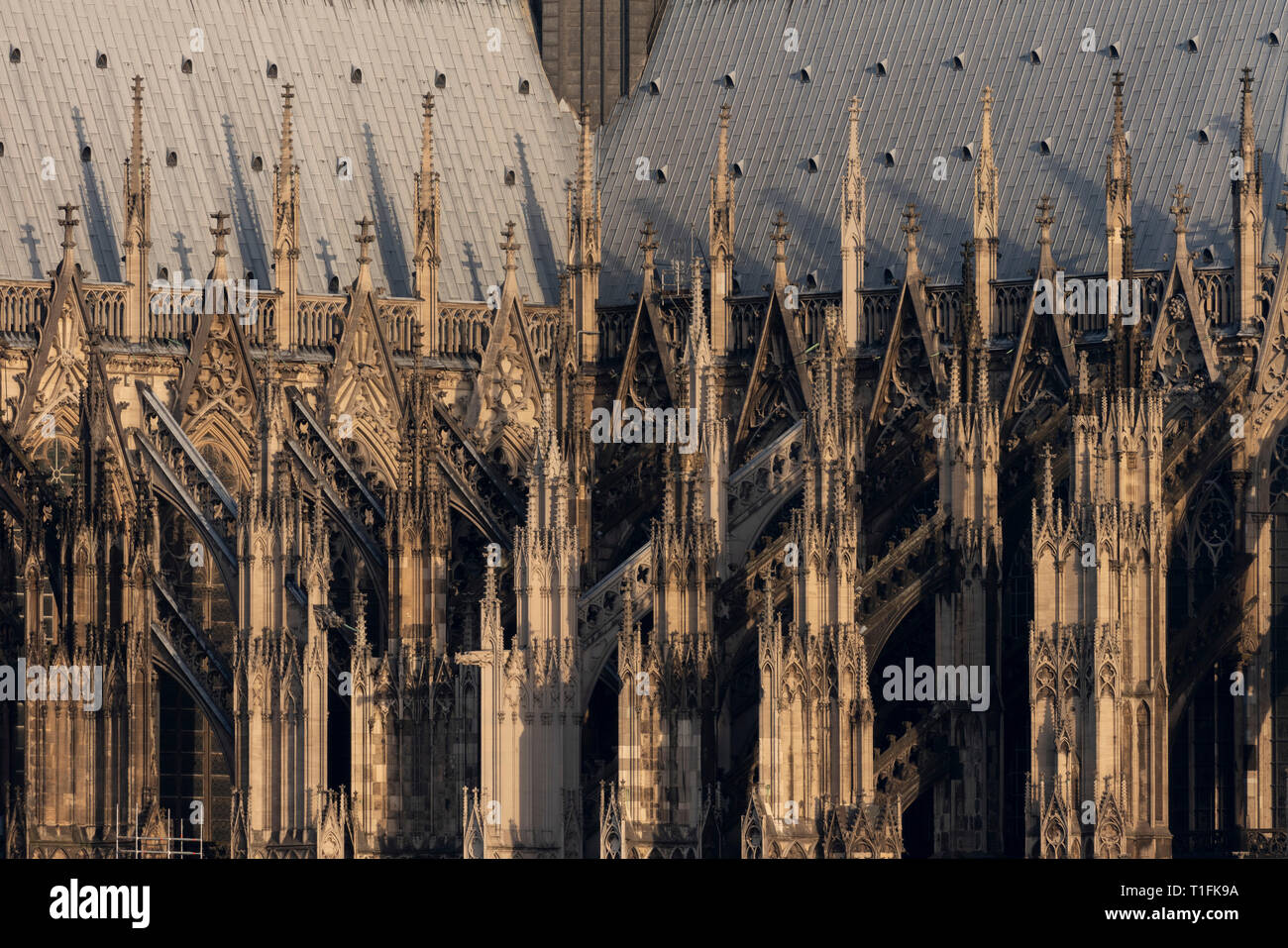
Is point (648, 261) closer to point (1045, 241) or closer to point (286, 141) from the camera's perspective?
point (286, 141)

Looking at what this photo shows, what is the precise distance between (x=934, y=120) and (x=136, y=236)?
15.7m

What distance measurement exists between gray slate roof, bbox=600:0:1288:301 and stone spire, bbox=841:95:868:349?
0.84 meters

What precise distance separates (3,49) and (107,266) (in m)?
5.01

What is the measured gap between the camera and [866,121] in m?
90.8

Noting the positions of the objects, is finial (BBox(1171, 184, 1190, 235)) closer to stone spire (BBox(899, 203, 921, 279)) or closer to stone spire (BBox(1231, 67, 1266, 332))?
stone spire (BBox(1231, 67, 1266, 332))

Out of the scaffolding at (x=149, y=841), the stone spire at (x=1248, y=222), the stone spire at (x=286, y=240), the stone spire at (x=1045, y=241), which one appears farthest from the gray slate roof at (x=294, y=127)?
the stone spire at (x=1248, y=222)

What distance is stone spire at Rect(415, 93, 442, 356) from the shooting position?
90.2m

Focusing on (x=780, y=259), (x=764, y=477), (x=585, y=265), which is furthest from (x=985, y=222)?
(x=585, y=265)

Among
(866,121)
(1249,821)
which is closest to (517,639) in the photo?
(1249,821)

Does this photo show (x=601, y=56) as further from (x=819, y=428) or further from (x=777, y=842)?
(x=777, y=842)

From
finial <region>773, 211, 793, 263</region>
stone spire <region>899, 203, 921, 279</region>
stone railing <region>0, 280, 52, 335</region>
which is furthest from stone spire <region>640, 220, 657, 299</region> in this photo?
stone railing <region>0, 280, 52, 335</region>

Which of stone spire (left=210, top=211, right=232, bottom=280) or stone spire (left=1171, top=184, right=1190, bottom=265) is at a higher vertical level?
stone spire (left=210, top=211, right=232, bottom=280)

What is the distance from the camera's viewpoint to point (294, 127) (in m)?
92.4
